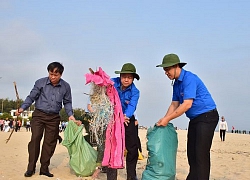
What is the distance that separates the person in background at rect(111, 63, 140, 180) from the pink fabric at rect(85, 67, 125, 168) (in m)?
0.24

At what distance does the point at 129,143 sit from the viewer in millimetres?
5262

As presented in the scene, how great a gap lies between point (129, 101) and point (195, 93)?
1.35m

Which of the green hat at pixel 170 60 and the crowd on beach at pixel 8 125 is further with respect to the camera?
the crowd on beach at pixel 8 125

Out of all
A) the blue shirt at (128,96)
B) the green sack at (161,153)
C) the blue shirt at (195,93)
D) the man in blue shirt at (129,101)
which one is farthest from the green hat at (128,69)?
the blue shirt at (195,93)

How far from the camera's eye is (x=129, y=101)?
205 inches

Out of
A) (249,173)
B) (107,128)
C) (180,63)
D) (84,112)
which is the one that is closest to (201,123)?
(180,63)

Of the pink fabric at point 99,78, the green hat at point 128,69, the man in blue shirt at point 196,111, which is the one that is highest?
the green hat at point 128,69

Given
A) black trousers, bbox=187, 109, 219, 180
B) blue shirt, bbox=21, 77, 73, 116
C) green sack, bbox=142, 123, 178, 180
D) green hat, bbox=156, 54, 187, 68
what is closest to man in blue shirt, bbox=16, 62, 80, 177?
blue shirt, bbox=21, 77, 73, 116

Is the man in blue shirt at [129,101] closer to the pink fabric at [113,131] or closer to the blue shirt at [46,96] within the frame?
the pink fabric at [113,131]

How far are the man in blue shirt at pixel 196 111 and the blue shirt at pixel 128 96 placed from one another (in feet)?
2.96

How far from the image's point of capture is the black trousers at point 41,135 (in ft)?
18.3

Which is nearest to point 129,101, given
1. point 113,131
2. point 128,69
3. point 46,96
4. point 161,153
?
point 128,69

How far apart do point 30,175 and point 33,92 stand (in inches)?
48.9

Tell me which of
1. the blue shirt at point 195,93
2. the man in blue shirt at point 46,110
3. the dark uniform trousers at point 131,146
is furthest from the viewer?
the man in blue shirt at point 46,110
